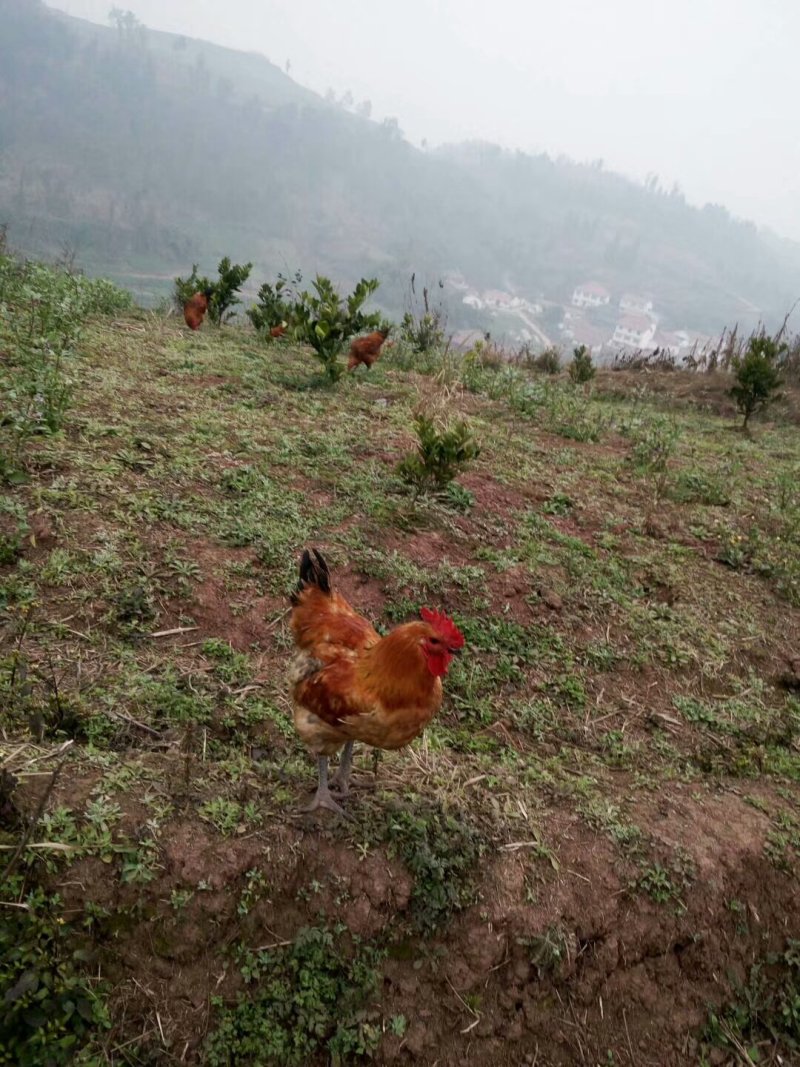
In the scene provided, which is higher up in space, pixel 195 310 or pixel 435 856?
pixel 195 310

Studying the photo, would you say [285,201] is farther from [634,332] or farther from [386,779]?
[386,779]

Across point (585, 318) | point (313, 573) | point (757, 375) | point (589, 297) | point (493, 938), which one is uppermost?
point (589, 297)

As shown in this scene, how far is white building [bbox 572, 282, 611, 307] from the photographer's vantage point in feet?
375

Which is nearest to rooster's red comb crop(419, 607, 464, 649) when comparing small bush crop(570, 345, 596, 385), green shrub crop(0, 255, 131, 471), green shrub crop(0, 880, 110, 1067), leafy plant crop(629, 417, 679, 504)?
green shrub crop(0, 880, 110, 1067)

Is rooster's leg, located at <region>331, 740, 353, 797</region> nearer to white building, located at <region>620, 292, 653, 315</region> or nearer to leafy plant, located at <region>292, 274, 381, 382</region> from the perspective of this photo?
leafy plant, located at <region>292, 274, 381, 382</region>

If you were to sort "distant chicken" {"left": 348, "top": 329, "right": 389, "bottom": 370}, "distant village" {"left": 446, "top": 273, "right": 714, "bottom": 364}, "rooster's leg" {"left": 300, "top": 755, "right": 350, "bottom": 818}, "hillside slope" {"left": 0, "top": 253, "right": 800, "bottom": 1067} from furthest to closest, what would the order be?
1. "distant village" {"left": 446, "top": 273, "right": 714, "bottom": 364}
2. "distant chicken" {"left": 348, "top": 329, "right": 389, "bottom": 370}
3. "rooster's leg" {"left": 300, "top": 755, "right": 350, "bottom": 818}
4. "hillside slope" {"left": 0, "top": 253, "right": 800, "bottom": 1067}

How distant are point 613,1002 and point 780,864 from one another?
3.50 ft

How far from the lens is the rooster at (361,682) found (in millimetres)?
2283

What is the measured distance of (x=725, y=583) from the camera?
17.3 feet

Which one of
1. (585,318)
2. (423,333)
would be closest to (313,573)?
(423,333)

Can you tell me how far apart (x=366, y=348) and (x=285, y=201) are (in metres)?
128

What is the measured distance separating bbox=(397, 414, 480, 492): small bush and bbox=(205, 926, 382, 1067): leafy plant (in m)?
3.69

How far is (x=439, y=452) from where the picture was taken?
522 centimetres

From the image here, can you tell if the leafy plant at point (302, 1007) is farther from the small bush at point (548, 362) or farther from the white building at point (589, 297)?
the white building at point (589, 297)
